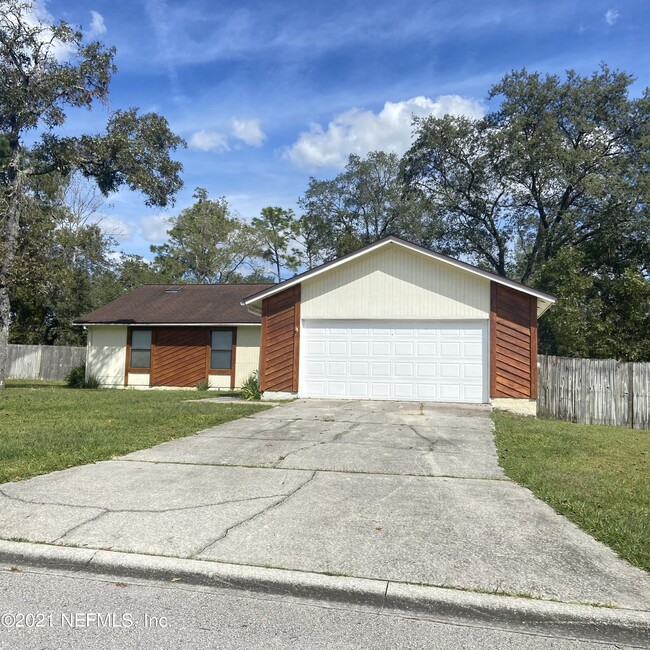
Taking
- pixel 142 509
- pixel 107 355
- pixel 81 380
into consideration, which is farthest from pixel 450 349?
pixel 81 380

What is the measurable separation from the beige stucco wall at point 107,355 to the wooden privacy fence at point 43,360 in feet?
26.5

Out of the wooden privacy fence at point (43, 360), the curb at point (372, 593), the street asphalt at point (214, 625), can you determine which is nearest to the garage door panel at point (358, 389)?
the curb at point (372, 593)

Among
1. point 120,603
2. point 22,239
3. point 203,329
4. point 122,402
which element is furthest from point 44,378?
point 120,603

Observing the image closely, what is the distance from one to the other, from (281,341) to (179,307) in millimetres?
8355

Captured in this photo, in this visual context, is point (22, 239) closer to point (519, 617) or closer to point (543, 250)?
point (519, 617)

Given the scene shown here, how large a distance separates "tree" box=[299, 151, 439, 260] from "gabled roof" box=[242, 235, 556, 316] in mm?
22448

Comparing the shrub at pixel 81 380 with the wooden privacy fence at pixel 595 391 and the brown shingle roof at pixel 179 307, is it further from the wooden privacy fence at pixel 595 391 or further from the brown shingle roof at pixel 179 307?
the wooden privacy fence at pixel 595 391

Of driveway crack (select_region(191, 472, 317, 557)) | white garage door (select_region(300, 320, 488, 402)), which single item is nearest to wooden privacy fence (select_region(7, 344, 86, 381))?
white garage door (select_region(300, 320, 488, 402))

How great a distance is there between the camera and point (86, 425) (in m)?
10.2

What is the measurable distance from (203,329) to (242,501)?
15974 mm

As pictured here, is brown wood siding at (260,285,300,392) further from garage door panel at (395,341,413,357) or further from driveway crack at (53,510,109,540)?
driveway crack at (53,510,109,540)

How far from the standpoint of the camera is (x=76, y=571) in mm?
4016

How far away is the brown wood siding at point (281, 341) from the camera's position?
15227 millimetres

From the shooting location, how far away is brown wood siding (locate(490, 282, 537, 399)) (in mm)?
13820
